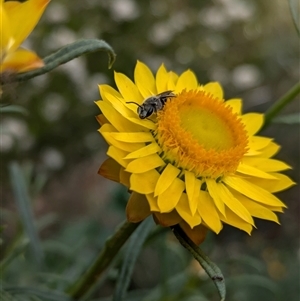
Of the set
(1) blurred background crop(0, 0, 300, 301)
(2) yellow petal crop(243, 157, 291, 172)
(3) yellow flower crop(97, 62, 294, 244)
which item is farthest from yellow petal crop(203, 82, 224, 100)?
(1) blurred background crop(0, 0, 300, 301)

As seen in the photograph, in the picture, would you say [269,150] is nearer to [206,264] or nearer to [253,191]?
[253,191]

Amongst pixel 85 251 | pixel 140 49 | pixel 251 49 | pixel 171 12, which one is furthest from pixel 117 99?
pixel 251 49

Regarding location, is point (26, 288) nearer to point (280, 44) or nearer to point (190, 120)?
point (190, 120)

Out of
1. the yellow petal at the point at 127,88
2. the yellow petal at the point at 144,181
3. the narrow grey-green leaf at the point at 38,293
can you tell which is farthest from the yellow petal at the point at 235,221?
the narrow grey-green leaf at the point at 38,293

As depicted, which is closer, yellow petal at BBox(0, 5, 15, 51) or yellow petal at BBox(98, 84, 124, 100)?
yellow petal at BBox(0, 5, 15, 51)

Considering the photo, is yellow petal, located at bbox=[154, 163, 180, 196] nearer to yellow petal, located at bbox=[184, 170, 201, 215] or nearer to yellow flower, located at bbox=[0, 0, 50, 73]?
yellow petal, located at bbox=[184, 170, 201, 215]

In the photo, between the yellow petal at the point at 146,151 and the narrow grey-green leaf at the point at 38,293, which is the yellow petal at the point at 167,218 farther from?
the narrow grey-green leaf at the point at 38,293

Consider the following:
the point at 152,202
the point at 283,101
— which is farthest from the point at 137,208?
the point at 283,101
